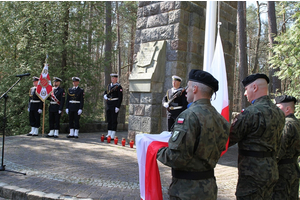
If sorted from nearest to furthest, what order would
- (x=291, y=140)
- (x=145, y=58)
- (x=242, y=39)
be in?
(x=291, y=140) → (x=145, y=58) → (x=242, y=39)

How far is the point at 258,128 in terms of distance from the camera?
8.66 ft

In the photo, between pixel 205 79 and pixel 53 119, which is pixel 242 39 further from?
pixel 205 79

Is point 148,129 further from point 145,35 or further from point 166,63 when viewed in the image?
point 145,35

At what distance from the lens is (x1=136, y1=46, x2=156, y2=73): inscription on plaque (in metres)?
7.51

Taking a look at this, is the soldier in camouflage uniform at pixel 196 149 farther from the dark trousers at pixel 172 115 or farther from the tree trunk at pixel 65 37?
the tree trunk at pixel 65 37

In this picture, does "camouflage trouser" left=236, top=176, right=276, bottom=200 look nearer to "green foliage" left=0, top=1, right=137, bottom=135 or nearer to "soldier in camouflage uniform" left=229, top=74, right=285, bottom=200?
"soldier in camouflage uniform" left=229, top=74, right=285, bottom=200

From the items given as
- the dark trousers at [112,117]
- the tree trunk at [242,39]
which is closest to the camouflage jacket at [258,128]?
the dark trousers at [112,117]

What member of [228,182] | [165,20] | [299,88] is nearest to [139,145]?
[228,182]

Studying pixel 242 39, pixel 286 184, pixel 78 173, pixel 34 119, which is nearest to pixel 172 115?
pixel 78 173

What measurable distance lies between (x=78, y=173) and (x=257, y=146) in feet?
11.4

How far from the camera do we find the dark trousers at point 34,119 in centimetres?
988

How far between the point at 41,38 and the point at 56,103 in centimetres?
387

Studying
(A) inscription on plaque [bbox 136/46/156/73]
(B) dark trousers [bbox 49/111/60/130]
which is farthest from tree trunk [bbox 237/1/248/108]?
(B) dark trousers [bbox 49/111/60/130]

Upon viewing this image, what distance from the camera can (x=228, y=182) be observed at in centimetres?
483
